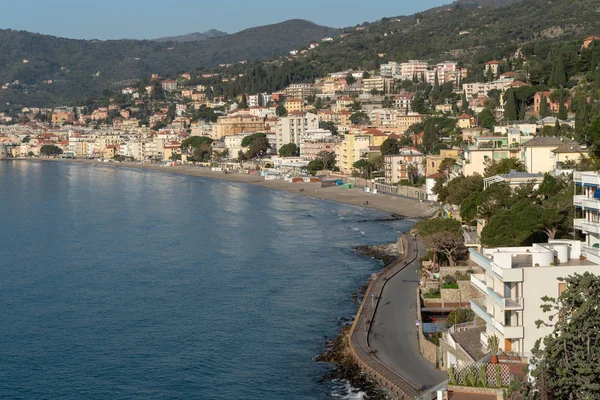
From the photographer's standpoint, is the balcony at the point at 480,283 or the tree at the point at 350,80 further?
the tree at the point at 350,80

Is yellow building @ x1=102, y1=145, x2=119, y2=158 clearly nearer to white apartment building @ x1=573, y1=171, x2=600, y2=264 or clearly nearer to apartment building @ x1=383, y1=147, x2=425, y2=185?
apartment building @ x1=383, y1=147, x2=425, y2=185

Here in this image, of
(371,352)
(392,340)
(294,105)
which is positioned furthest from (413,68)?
(371,352)

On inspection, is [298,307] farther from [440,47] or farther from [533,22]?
[440,47]

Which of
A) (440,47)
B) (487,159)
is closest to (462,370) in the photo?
(487,159)

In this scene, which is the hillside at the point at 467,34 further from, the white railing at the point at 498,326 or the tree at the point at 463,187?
the white railing at the point at 498,326

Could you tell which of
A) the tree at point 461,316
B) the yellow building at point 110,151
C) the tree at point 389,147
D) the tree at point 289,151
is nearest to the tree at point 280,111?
the yellow building at point 110,151

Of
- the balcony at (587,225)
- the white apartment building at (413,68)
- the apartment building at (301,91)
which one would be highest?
the white apartment building at (413,68)

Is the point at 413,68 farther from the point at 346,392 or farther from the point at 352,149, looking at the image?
the point at 346,392
